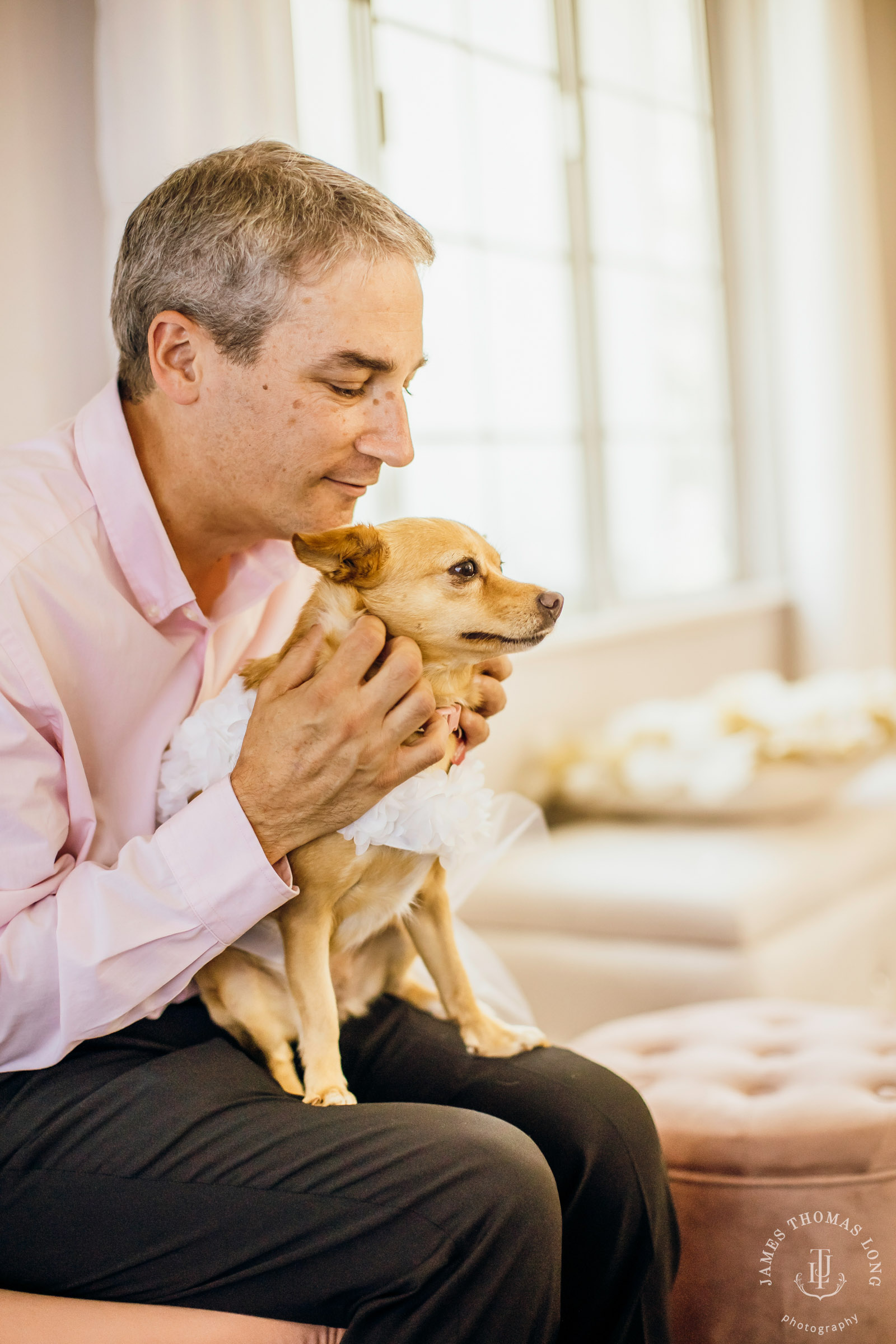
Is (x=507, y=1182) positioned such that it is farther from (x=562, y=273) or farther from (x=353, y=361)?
(x=562, y=273)

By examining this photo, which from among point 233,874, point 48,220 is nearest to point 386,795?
point 233,874

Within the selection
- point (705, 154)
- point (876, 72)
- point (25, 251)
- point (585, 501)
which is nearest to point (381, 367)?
point (25, 251)

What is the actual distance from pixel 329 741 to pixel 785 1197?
0.67 m

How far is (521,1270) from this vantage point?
838 millimetres

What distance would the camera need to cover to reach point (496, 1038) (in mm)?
1125

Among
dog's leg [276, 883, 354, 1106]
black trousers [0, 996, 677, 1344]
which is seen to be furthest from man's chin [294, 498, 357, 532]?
black trousers [0, 996, 677, 1344]

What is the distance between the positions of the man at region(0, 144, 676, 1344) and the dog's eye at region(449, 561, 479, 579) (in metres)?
0.11

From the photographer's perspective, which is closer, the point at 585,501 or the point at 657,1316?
the point at 657,1316

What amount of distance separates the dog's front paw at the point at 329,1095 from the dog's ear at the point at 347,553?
17.5 inches

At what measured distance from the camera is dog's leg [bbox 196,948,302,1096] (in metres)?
1.04

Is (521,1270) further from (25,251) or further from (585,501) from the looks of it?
(585,501)

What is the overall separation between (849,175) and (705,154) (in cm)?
47

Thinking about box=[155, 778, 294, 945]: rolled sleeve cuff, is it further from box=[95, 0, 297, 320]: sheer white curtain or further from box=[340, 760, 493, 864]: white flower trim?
box=[95, 0, 297, 320]: sheer white curtain

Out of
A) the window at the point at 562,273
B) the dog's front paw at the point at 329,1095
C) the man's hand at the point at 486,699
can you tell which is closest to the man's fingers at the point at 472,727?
the man's hand at the point at 486,699
